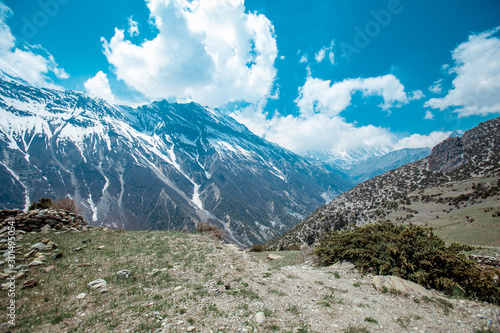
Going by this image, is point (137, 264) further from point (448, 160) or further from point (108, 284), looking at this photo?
point (448, 160)

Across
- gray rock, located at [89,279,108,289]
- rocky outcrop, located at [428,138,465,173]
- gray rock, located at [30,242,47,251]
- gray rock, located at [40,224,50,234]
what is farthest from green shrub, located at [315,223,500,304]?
rocky outcrop, located at [428,138,465,173]

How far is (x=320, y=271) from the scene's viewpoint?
1270 cm

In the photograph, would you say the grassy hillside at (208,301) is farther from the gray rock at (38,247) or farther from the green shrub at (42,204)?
the green shrub at (42,204)

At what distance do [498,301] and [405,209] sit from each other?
191 ft

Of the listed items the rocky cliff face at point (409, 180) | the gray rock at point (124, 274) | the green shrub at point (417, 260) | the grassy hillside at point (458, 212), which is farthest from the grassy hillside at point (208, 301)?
the rocky cliff face at point (409, 180)

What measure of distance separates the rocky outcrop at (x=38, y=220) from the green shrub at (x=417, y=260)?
73.9 ft

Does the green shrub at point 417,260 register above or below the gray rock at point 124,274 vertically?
below

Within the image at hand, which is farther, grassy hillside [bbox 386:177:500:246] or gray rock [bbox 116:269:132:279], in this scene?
grassy hillside [bbox 386:177:500:246]

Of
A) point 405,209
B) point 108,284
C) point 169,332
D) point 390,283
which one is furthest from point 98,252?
point 405,209

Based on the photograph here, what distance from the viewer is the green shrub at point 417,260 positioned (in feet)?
28.8

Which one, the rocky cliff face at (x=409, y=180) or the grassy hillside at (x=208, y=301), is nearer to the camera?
the grassy hillside at (x=208, y=301)

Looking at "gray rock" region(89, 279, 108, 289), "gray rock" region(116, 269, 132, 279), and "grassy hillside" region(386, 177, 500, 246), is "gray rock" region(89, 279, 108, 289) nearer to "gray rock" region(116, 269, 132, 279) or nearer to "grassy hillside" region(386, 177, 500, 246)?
"gray rock" region(116, 269, 132, 279)

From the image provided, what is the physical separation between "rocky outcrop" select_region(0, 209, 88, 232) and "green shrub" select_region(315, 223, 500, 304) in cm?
2254

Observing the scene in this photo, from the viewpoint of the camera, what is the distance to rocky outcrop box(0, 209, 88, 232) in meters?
A: 16.8
